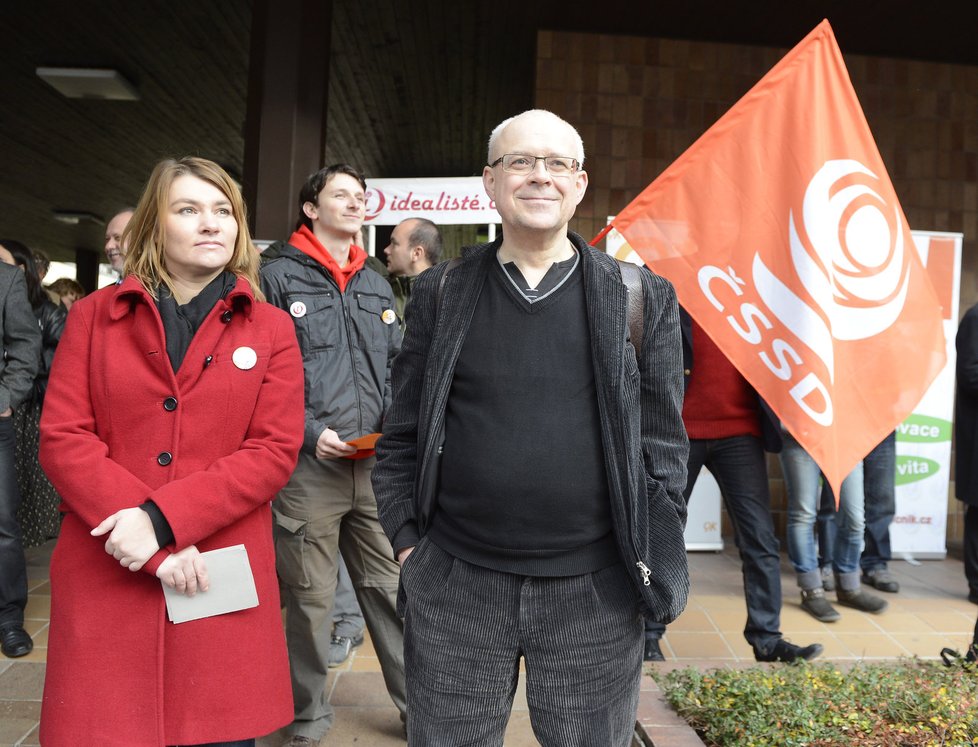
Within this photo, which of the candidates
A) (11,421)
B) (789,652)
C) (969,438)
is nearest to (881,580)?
(969,438)

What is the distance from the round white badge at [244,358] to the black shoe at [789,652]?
8.76 feet

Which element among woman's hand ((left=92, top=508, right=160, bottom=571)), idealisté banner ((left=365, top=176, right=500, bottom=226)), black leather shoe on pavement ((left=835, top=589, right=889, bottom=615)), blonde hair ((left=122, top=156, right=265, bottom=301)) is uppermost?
idealisté banner ((left=365, top=176, right=500, bottom=226))

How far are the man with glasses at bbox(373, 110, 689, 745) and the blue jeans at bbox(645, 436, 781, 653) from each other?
6.65ft

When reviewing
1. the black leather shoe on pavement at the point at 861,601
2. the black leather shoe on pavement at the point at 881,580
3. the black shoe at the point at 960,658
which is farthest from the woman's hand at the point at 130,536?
the black leather shoe on pavement at the point at 881,580

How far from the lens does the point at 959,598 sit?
17.0 feet

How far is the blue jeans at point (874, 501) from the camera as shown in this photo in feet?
16.9

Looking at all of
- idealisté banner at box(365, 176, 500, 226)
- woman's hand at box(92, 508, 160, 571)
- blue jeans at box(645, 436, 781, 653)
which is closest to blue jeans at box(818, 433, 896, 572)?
blue jeans at box(645, 436, 781, 653)

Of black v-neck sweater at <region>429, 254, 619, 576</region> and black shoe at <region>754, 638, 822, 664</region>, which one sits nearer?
black v-neck sweater at <region>429, 254, 619, 576</region>

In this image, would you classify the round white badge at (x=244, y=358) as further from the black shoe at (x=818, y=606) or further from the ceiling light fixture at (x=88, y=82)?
the ceiling light fixture at (x=88, y=82)

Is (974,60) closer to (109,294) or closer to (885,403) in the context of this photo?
(885,403)

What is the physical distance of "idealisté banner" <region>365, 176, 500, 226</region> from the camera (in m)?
5.86

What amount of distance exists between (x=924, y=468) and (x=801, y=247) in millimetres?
3752

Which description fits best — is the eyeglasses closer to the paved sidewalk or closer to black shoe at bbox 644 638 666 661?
the paved sidewalk

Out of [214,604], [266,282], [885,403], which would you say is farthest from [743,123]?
[214,604]
